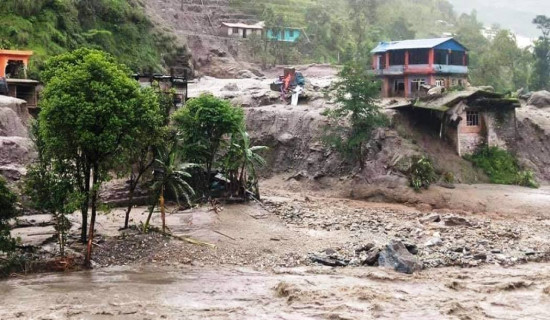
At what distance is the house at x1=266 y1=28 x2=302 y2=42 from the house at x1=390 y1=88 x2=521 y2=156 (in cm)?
3326

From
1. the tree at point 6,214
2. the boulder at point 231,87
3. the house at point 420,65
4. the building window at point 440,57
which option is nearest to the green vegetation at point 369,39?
the house at point 420,65

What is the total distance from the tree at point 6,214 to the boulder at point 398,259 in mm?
13508

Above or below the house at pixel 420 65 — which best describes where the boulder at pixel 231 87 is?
below

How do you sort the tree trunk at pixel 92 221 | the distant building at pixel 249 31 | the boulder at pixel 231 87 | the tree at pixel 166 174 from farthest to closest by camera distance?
the distant building at pixel 249 31 → the boulder at pixel 231 87 → the tree at pixel 166 174 → the tree trunk at pixel 92 221

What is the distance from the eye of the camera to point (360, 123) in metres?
39.0

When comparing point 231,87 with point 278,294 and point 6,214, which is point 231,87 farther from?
point 278,294

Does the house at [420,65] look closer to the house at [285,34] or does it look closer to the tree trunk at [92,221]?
the house at [285,34]

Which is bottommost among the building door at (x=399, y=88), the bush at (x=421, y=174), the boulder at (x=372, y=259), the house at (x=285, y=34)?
the boulder at (x=372, y=259)

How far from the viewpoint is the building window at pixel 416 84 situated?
48.5 meters

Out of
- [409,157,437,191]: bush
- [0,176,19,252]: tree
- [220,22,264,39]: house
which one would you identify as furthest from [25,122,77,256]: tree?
[220,22,264,39]: house

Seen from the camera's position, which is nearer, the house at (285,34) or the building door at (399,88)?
the building door at (399,88)

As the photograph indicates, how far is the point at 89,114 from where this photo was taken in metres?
22.7

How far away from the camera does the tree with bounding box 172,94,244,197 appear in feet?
102

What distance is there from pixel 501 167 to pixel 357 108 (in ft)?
36.4
